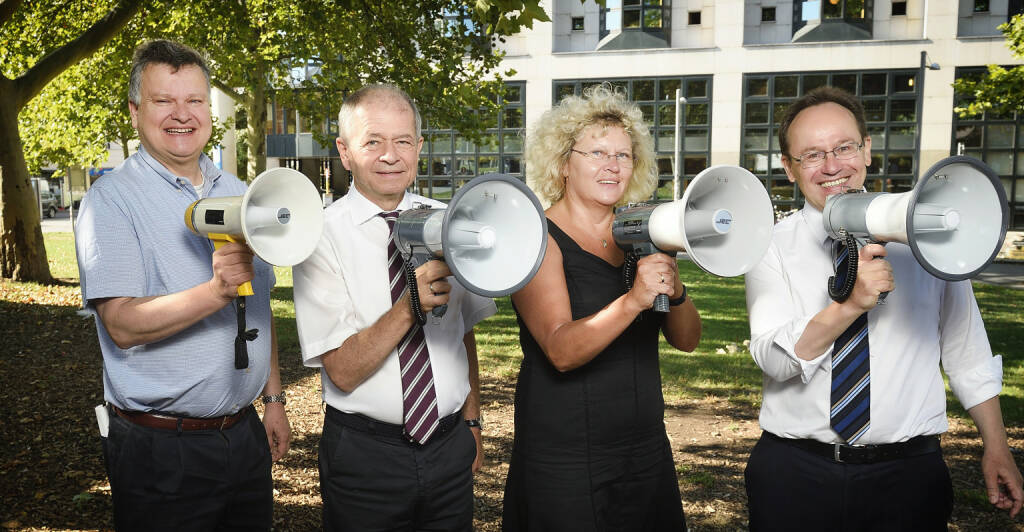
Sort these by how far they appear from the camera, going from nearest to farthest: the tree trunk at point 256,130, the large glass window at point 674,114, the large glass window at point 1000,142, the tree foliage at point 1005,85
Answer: the tree foliage at point 1005,85 < the tree trunk at point 256,130 < the large glass window at point 1000,142 < the large glass window at point 674,114

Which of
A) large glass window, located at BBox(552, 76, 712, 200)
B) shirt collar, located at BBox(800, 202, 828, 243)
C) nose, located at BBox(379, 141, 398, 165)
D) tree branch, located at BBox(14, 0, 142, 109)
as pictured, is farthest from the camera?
large glass window, located at BBox(552, 76, 712, 200)

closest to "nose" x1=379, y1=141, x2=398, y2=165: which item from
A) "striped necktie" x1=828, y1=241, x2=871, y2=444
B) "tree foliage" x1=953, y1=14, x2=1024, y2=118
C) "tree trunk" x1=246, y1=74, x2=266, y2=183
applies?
"striped necktie" x1=828, y1=241, x2=871, y2=444

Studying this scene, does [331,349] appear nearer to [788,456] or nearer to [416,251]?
[416,251]

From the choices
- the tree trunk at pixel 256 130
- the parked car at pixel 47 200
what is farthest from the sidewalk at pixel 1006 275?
the parked car at pixel 47 200

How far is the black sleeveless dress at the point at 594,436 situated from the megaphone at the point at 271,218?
90 cm

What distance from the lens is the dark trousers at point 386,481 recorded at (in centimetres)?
247

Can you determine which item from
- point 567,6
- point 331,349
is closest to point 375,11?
point 331,349

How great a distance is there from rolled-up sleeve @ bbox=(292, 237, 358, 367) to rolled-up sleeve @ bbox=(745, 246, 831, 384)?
4.53 ft

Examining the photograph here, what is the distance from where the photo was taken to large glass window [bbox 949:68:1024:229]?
26.0m

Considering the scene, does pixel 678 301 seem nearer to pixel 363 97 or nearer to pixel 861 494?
pixel 861 494

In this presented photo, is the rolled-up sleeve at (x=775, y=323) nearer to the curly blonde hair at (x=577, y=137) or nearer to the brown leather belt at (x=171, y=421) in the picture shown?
the curly blonde hair at (x=577, y=137)

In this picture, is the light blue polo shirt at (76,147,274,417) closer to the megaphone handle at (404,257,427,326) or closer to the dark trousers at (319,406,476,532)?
the dark trousers at (319,406,476,532)

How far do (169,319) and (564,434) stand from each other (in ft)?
4.52

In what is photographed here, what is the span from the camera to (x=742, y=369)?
800cm
